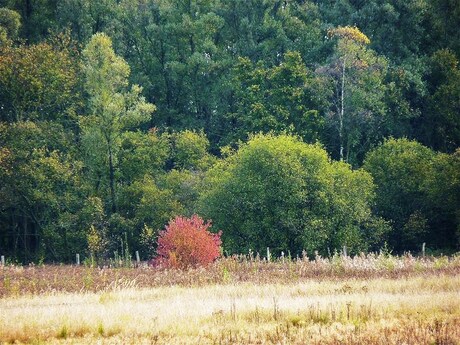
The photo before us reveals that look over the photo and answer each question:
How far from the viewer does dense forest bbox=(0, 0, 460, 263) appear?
50.7 m

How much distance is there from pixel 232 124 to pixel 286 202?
70.9 feet

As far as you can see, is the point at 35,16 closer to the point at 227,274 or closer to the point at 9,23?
the point at 9,23

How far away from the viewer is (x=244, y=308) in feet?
69.9

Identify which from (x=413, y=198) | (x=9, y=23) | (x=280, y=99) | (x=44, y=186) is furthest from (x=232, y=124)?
(x=9, y=23)

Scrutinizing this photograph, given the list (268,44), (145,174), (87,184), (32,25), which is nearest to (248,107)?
(268,44)

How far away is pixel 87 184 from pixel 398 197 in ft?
74.2

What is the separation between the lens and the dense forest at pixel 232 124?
50.7 m

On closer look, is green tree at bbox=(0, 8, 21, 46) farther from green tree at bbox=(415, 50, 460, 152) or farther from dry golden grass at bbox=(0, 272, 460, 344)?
dry golden grass at bbox=(0, 272, 460, 344)

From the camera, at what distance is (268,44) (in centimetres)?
6812

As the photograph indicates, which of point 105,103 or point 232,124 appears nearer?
point 105,103

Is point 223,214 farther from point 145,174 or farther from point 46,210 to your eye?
point 46,210

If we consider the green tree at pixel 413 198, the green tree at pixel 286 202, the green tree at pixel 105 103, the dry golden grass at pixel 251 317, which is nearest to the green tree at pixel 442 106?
the green tree at pixel 413 198

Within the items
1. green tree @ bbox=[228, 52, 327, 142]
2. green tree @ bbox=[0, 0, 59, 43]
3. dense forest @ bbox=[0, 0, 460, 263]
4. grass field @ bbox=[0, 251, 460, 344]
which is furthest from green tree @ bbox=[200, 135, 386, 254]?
green tree @ bbox=[0, 0, 59, 43]

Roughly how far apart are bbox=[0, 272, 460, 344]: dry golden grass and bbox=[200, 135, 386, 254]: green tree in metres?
22.7
